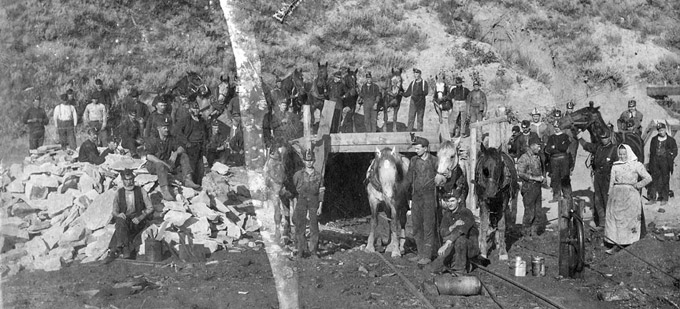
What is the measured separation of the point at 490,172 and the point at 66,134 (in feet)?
28.4

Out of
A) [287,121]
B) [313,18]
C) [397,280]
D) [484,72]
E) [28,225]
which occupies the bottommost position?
[397,280]

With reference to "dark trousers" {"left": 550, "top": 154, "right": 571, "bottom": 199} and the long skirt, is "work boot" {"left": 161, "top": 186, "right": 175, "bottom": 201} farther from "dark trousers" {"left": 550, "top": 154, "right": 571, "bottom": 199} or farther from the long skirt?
the long skirt

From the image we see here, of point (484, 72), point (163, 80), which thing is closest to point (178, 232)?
point (163, 80)

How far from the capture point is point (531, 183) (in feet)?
47.2

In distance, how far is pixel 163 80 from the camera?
25375 millimetres

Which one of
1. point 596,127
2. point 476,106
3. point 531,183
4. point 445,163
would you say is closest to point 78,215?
point 445,163

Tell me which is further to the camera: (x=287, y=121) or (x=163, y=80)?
(x=163, y=80)

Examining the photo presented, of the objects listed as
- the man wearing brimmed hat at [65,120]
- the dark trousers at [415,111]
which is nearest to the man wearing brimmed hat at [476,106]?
the dark trousers at [415,111]

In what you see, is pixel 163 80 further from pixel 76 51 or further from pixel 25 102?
pixel 25 102

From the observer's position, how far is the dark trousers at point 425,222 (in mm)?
12422

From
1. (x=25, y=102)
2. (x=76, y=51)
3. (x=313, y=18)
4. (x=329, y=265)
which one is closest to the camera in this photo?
(x=329, y=265)

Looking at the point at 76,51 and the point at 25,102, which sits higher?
the point at 76,51

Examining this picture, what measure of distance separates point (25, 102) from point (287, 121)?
28.3ft

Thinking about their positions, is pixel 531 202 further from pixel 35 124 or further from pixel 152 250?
pixel 35 124
